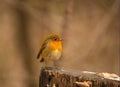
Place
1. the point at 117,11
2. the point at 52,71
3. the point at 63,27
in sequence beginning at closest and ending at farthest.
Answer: the point at 52,71, the point at 63,27, the point at 117,11

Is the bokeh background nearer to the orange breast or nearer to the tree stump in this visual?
the orange breast

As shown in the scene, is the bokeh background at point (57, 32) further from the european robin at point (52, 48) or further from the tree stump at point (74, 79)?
the tree stump at point (74, 79)

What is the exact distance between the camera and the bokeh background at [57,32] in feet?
41.6

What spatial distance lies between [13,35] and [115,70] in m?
2.93

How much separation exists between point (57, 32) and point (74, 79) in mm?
8119

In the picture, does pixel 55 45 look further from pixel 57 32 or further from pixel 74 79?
pixel 57 32

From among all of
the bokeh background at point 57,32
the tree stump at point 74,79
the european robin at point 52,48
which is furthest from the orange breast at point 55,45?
the bokeh background at point 57,32

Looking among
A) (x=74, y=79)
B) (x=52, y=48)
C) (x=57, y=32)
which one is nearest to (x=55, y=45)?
(x=52, y=48)

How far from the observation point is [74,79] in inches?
186

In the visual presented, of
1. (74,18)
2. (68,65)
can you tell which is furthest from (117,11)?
(68,65)

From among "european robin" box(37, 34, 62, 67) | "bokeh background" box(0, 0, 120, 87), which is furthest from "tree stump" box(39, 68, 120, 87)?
"bokeh background" box(0, 0, 120, 87)

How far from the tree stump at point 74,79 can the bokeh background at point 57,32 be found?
727 cm

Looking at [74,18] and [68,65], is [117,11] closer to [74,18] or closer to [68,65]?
[74,18]

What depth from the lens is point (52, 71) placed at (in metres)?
4.92
